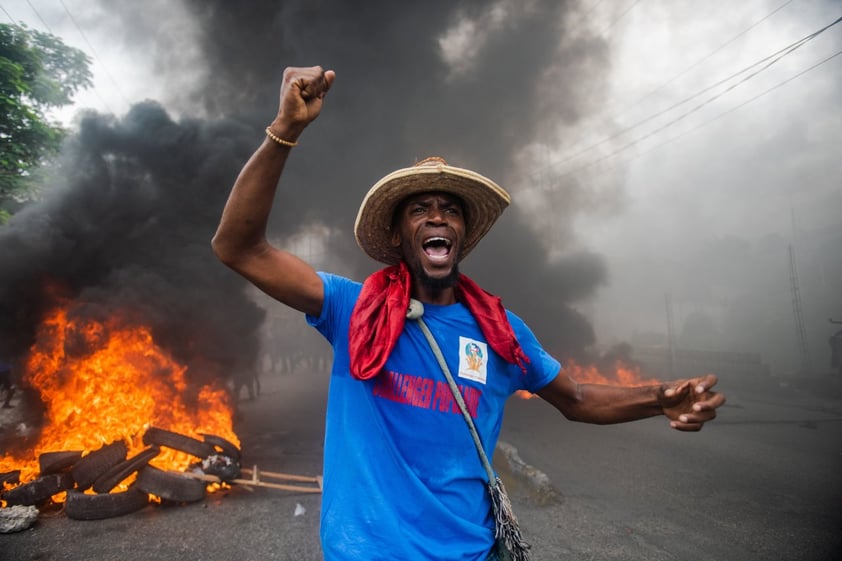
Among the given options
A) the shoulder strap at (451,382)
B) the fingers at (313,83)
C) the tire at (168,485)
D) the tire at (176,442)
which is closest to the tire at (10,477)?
the tire at (176,442)

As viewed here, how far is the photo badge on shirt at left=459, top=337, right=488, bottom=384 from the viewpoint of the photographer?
1.76m

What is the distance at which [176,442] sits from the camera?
7082 mm

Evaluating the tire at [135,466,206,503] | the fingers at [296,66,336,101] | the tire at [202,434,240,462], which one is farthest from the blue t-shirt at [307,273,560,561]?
the tire at [202,434,240,462]

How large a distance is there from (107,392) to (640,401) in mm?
9719

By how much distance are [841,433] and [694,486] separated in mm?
8252

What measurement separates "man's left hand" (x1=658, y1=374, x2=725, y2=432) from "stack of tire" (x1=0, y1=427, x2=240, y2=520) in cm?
722

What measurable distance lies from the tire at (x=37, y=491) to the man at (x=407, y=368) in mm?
7241

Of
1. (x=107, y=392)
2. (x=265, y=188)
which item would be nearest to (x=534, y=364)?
(x=265, y=188)

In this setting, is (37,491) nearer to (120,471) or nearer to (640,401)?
(120,471)

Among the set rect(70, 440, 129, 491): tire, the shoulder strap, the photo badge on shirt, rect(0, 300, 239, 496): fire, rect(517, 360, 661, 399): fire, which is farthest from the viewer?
rect(517, 360, 661, 399): fire

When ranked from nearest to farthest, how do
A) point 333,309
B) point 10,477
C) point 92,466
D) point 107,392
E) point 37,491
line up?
point 333,309 < point 37,491 < point 10,477 < point 92,466 < point 107,392

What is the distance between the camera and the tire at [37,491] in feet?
19.3

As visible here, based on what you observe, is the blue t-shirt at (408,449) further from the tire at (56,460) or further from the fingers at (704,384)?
the tire at (56,460)

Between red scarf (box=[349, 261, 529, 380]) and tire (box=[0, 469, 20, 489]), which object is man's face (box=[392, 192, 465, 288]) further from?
tire (box=[0, 469, 20, 489])
